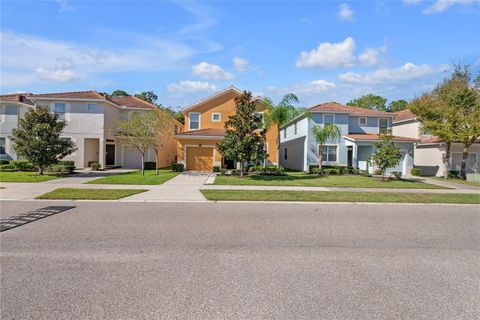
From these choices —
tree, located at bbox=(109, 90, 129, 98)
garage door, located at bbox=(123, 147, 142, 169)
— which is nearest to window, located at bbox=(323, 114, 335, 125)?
garage door, located at bbox=(123, 147, 142, 169)

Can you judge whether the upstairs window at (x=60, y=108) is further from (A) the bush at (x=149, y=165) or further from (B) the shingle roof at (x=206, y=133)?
(B) the shingle roof at (x=206, y=133)

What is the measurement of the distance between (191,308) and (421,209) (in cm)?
981

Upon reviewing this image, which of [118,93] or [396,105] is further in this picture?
[118,93]

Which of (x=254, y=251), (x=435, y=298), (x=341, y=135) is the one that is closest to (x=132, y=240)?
(x=254, y=251)

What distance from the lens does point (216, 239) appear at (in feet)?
20.7

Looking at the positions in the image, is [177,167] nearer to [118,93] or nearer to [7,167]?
[7,167]

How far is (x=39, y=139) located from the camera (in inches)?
784

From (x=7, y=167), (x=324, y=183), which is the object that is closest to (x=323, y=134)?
(x=324, y=183)

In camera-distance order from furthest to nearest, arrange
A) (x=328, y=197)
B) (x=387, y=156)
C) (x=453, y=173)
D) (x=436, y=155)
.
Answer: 1. (x=436, y=155)
2. (x=453, y=173)
3. (x=387, y=156)
4. (x=328, y=197)

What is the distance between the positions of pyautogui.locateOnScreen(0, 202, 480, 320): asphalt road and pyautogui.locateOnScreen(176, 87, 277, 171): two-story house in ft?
56.7

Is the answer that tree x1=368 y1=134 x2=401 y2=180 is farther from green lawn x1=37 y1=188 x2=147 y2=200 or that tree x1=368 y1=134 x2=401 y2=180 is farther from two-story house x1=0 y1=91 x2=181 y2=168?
two-story house x1=0 y1=91 x2=181 y2=168

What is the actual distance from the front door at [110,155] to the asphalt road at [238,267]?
74.2 feet

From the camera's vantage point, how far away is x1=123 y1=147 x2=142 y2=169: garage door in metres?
30.0

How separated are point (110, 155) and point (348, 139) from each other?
2306 centimetres
